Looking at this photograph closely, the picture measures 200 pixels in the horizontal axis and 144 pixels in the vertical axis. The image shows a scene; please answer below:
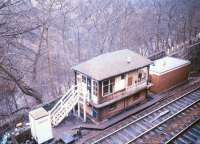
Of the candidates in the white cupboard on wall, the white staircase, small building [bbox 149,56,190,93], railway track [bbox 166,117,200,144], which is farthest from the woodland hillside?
railway track [bbox 166,117,200,144]

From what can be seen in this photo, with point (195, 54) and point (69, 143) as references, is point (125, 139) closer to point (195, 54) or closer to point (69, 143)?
point (69, 143)

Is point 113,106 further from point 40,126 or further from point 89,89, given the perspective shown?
point 40,126

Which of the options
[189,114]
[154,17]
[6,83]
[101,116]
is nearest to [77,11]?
[154,17]

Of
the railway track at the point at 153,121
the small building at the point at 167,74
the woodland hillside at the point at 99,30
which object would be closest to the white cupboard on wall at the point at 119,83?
the railway track at the point at 153,121

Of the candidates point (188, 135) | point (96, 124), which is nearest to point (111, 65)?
point (96, 124)

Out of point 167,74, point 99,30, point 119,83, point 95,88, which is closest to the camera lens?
point 95,88

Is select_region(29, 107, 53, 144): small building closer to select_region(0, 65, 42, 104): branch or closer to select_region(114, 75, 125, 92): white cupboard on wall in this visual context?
select_region(0, 65, 42, 104): branch
